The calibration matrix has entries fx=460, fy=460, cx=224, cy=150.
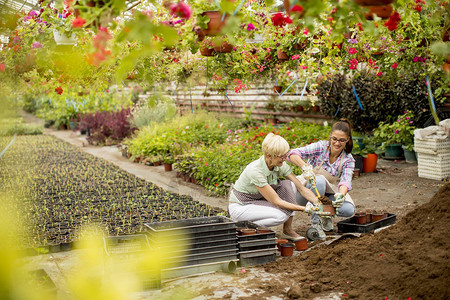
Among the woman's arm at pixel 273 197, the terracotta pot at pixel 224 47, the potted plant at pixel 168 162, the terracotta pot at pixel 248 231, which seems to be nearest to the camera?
the terracotta pot at pixel 248 231

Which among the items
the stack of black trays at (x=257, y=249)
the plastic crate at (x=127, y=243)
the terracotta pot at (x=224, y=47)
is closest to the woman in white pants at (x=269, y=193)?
the stack of black trays at (x=257, y=249)

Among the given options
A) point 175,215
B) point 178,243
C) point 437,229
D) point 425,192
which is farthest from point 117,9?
point 425,192

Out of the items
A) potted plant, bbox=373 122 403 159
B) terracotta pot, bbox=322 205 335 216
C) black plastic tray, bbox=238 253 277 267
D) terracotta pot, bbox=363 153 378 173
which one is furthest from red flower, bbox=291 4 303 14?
potted plant, bbox=373 122 403 159

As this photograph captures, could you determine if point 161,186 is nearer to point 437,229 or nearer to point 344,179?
point 344,179

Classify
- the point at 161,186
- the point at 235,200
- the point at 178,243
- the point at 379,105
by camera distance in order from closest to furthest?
1. the point at 178,243
2. the point at 235,200
3. the point at 161,186
4. the point at 379,105

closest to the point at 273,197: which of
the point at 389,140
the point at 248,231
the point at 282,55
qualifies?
the point at 248,231

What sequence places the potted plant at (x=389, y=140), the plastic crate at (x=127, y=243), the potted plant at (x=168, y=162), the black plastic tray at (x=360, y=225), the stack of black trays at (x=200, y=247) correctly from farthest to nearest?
the potted plant at (x=168, y=162), the potted plant at (x=389, y=140), the black plastic tray at (x=360, y=225), the plastic crate at (x=127, y=243), the stack of black trays at (x=200, y=247)

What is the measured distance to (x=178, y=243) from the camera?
321 centimetres

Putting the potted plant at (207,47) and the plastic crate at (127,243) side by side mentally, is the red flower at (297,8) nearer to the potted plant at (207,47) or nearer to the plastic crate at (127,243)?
the plastic crate at (127,243)

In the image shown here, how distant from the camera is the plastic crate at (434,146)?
243 inches

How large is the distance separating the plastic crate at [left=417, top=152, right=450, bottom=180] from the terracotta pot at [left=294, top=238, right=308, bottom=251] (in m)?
3.31

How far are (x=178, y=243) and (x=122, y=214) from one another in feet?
6.53

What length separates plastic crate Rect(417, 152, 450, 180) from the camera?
20.3 feet

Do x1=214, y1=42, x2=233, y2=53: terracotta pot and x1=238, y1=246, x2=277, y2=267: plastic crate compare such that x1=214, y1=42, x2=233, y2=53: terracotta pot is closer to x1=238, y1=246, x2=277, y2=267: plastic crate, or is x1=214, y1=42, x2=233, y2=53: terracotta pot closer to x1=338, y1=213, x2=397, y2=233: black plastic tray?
x1=338, y1=213, x2=397, y2=233: black plastic tray
